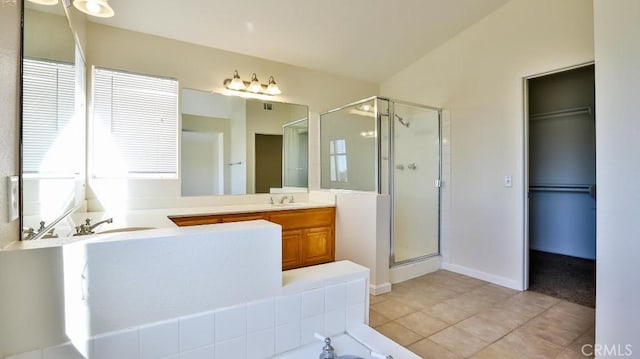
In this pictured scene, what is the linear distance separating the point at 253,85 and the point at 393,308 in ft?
8.96

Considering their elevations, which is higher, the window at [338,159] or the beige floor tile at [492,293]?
the window at [338,159]

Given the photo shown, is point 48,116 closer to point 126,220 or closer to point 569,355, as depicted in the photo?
point 126,220

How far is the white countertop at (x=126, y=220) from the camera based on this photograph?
97cm

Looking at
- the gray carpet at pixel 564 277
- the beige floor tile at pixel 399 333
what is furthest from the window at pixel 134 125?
the gray carpet at pixel 564 277

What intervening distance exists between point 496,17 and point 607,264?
2.66m

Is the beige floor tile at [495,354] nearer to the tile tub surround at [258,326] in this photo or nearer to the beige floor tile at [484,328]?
the beige floor tile at [484,328]

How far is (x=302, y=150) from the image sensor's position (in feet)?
13.0

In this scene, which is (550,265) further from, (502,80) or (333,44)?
(333,44)

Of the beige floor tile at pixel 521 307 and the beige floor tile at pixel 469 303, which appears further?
the beige floor tile at pixel 469 303

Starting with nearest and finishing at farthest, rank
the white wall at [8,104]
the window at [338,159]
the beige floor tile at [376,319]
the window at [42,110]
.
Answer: the white wall at [8,104] < the window at [42,110] < the beige floor tile at [376,319] < the window at [338,159]

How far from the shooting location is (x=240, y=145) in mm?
3564

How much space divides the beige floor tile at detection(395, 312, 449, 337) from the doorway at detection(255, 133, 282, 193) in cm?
206

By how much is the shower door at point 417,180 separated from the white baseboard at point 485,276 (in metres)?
0.23

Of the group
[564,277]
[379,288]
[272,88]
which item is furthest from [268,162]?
[564,277]
